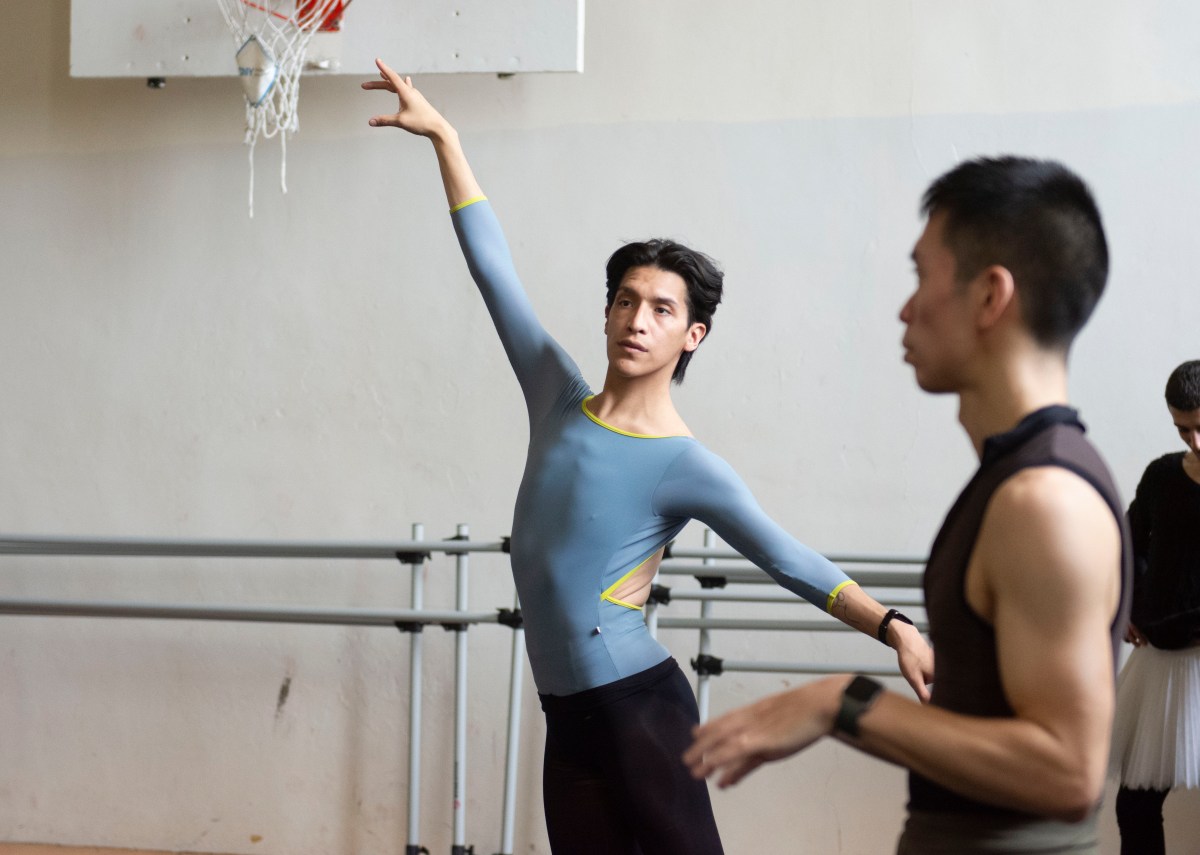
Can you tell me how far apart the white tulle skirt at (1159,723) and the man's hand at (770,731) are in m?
2.17

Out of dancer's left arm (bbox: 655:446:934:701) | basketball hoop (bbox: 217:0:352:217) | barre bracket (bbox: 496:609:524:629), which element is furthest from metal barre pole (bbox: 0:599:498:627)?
dancer's left arm (bbox: 655:446:934:701)

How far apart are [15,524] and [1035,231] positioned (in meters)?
3.50

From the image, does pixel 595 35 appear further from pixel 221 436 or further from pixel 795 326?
pixel 221 436

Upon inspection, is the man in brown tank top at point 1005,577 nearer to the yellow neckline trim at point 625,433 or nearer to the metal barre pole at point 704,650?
the yellow neckline trim at point 625,433

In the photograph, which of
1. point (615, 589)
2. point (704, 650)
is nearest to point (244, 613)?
point (704, 650)

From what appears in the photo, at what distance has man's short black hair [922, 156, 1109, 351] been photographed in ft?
3.30

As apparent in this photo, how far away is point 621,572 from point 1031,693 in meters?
1.03

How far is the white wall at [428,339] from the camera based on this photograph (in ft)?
10.9

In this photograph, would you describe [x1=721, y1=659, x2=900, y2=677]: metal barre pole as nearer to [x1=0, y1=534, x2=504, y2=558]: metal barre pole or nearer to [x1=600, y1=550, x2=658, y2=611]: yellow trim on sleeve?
[x1=0, y1=534, x2=504, y2=558]: metal barre pole

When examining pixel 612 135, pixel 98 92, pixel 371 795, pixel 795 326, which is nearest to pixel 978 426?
pixel 795 326

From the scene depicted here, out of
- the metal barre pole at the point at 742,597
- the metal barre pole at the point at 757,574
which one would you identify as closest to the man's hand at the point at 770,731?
the metal barre pole at the point at 757,574

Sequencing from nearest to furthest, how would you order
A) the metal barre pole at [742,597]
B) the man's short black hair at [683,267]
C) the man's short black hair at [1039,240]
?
1. the man's short black hair at [1039,240]
2. the man's short black hair at [683,267]
3. the metal barre pole at [742,597]

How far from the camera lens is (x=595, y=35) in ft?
11.5

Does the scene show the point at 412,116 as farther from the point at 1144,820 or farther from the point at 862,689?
the point at 1144,820
